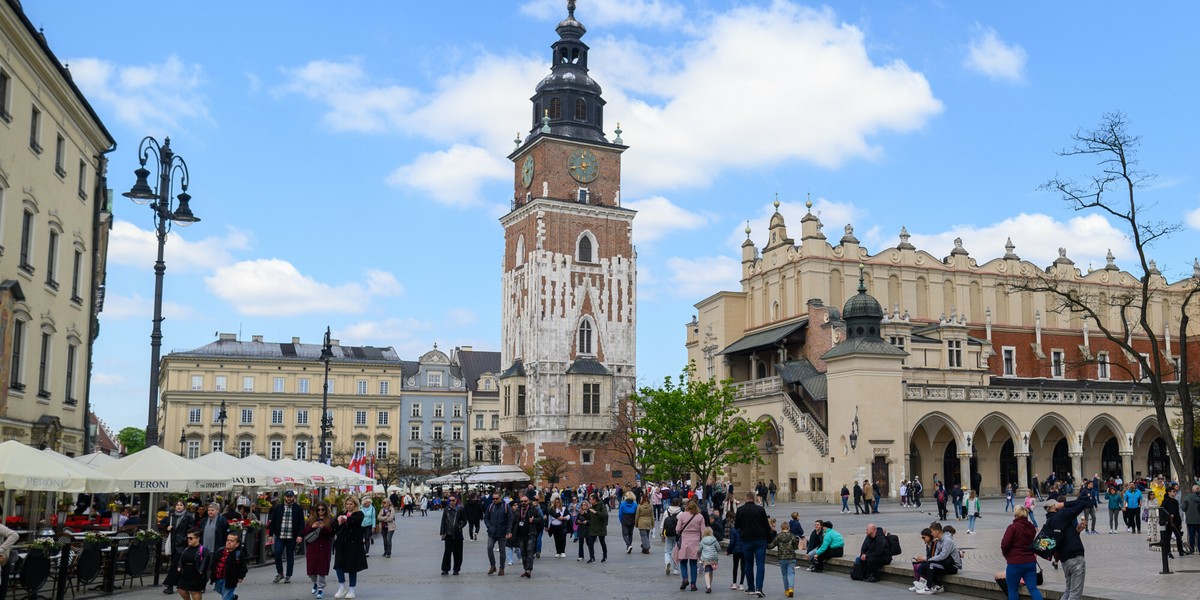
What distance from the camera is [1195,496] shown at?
20031 millimetres

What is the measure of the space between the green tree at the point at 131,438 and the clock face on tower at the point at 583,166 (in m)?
108

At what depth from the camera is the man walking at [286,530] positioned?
2028 centimetres

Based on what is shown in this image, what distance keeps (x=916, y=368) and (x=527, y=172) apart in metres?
35.8

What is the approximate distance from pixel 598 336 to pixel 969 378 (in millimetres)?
28370

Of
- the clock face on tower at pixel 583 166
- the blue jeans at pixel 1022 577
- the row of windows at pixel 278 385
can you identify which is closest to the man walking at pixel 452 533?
the blue jeans at pixel 1022 577

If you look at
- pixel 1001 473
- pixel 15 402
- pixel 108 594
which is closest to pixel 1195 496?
pixel 108 594

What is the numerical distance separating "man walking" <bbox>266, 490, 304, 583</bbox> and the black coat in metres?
3.57

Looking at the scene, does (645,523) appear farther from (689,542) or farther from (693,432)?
(693,432)

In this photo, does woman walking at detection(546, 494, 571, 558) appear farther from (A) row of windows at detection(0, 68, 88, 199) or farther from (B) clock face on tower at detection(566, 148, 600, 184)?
(B) clock face on tower at detection(566, 148, 600, 184)

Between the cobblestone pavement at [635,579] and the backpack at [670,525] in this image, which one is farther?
the backpack at [670,525]

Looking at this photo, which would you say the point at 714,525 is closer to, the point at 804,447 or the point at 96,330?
the point at 96,330

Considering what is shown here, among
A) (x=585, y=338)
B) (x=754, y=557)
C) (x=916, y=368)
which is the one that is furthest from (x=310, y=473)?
(x=585, y=338)

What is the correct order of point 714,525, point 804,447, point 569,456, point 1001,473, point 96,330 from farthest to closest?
point 569,456 < point 1001,473 < point 804,447 < point 96,330 < point 714,525

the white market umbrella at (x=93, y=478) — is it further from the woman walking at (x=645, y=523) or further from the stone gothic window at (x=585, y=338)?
the stone gothic window at (x=585, y=338)
